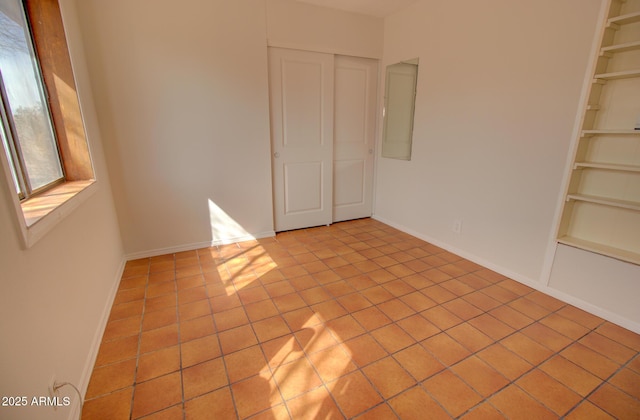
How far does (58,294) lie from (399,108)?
352cm

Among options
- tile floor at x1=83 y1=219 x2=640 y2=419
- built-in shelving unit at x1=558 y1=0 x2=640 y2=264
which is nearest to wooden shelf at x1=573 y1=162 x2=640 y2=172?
built-in shelving unit at x1=558 y1=0 x2=640 y2=264

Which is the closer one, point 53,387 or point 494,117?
point 53,387

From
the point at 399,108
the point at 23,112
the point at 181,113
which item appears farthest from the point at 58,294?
the point at 399,108

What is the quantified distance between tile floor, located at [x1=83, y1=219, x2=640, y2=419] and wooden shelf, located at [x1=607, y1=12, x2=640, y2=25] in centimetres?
190

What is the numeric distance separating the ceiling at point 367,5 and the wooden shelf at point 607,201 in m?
2.48

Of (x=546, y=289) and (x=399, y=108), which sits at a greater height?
(x=399, y=108)

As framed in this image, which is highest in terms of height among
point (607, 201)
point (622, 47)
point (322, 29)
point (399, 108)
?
point (322, 29)

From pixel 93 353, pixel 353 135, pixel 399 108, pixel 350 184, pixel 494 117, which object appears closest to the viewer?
pixel 93 353

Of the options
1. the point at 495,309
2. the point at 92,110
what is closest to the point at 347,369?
the point at 495,309

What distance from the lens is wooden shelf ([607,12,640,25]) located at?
174cm

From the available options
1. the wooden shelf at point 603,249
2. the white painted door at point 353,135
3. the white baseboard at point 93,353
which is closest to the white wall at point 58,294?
the white baseboard at point 93,353

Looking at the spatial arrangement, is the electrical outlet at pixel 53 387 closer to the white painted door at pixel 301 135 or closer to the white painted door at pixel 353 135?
the white painted door at pixel 301 135

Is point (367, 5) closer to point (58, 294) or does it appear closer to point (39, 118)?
point (39, 118)

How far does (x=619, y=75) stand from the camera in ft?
5.98
